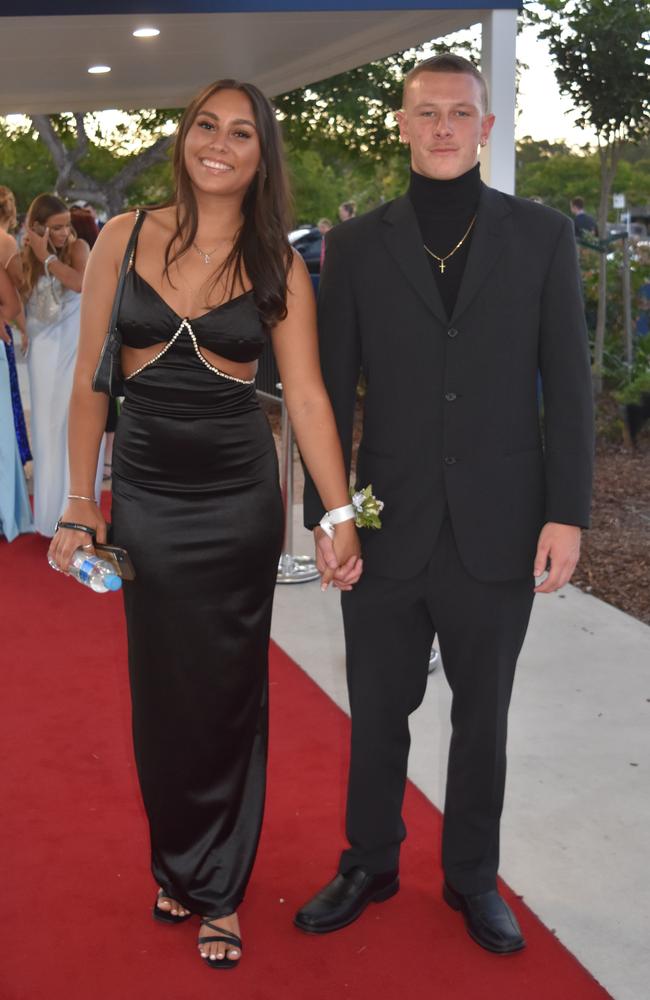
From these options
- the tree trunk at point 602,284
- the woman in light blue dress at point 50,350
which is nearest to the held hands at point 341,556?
the woman in light blue dress at point 50,350

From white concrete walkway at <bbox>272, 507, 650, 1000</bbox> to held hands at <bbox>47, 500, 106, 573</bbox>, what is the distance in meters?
1.61

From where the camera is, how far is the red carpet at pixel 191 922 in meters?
3.11

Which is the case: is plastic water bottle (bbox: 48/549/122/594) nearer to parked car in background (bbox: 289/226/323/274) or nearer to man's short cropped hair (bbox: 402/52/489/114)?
man's short cropped hair (bbox: 402/52/489/114)

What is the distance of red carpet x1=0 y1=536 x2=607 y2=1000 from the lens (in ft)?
10.2

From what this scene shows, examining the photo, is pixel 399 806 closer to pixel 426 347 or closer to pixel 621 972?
pixel 621 972

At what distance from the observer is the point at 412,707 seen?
3.28 m

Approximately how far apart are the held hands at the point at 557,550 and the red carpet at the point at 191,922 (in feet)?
3.38

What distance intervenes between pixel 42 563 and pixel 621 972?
15.8ft

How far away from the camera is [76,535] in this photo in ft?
10.1

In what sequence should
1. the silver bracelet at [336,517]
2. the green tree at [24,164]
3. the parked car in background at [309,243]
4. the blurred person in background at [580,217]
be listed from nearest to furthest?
the silver bracelet at [336,517] < the blurred person in background at [580,217] < the green tree at [24,164] < the parked car in background at [309,243]

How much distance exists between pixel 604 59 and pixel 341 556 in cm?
770

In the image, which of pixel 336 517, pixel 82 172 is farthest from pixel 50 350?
pixel 82 172

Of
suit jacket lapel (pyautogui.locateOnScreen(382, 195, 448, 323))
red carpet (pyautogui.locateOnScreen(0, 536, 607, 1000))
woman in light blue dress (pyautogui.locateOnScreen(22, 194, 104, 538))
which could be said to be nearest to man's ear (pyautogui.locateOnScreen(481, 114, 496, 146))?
suit jacket lapel (pyautogui.locateOnScreen(382, 195, 448, 323))

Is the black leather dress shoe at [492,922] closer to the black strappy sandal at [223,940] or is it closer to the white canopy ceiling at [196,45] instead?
the black strappy sandal at [223,940]
